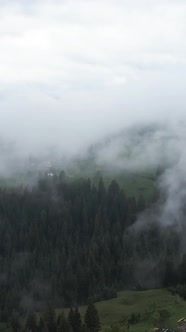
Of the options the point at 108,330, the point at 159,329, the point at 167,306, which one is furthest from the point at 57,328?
the point at 167,306

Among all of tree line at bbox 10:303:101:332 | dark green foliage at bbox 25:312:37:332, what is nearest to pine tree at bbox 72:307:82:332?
tree line at bbox 10:303:101:332

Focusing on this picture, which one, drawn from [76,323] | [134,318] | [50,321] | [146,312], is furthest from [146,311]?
[50,321]

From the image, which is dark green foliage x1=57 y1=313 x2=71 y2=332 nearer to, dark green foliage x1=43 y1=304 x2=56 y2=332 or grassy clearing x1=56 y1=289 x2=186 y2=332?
dark green foliage x1=43 y1=304 x2=56 y2=332

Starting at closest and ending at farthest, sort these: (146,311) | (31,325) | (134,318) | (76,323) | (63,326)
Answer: (63,326), (76,323), (31,325), (134,318), (146,311)

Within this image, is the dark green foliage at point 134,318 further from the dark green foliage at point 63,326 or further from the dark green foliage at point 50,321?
the dark green foliage at point 63,326

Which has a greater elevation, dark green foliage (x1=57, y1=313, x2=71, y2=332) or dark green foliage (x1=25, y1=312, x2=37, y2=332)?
dark green foliage (x1=25, y1=312, x2=37, y2=332)

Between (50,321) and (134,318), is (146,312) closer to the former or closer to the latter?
(134,318)

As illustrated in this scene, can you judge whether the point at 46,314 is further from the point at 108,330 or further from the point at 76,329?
the point at 108,330

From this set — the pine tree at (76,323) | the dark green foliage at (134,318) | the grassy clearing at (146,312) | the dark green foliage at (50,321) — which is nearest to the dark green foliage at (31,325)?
the dark green foliage at (50,321)

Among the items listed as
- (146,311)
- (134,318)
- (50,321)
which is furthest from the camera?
(146,311)

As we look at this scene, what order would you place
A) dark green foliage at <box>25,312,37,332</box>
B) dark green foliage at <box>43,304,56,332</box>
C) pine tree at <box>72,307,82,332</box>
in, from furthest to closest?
dark green foliage at <box>25,312,37,332</box>, dark green foliage at <box>43,304,56,332</box>, pine tree at <box>72,307,82,332</box>

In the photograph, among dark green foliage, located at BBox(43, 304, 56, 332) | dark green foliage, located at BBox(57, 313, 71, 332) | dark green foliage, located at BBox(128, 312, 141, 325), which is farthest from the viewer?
dark green foliage, located at BBox(128, 312, 141, 325)
